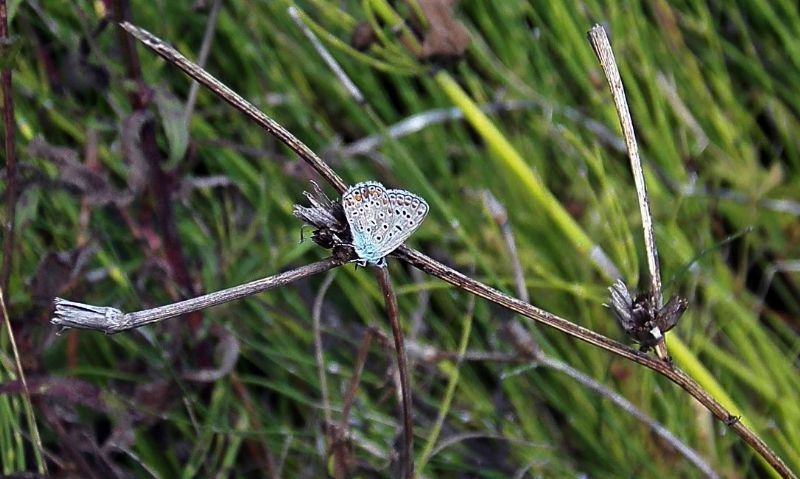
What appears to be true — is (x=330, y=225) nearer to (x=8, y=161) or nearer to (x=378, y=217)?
(x=378, y=217)

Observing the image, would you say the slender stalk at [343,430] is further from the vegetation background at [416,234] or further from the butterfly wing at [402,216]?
the butterfly wing at [402,216]

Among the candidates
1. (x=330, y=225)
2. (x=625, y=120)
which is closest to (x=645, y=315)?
→ (x=625, y=120)

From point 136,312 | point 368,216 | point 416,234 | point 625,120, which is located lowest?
point 136,312

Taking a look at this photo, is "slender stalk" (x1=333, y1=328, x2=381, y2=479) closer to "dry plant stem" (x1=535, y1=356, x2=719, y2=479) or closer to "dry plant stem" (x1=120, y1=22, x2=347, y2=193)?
"dry plant stem" (x1=535, y1=356, x2=719, y2=479)

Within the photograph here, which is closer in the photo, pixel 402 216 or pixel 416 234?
pixel 402 216

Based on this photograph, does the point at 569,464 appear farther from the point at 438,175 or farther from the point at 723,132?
the point at 723,132

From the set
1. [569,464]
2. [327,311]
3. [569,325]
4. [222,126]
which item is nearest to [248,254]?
[327,311]
